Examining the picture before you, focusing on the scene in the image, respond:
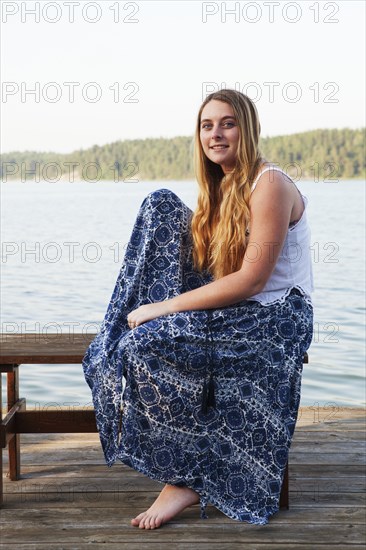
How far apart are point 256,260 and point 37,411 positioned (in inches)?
38.3

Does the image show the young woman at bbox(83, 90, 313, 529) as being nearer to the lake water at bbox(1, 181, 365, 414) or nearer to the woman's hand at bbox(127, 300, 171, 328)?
the woman's hand at bbox(127, 300, 171, 328)

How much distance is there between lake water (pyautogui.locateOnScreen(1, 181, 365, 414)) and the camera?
652cm

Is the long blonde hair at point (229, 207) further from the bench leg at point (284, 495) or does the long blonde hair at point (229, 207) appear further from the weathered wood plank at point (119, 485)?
the weathered wood plank at point (119, 485)

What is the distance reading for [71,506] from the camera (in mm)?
3012

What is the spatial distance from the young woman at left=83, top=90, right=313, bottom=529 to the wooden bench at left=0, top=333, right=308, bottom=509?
12 centimetres

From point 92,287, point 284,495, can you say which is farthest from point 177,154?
point 284,495

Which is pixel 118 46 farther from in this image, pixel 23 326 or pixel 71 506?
pixel 71 506

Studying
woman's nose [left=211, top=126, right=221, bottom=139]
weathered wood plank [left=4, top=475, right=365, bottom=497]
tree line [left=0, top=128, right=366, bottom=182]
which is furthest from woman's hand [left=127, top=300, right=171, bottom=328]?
tree line [left=0, top=128, right=366, bottom=182]

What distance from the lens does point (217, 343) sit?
9.21 ft

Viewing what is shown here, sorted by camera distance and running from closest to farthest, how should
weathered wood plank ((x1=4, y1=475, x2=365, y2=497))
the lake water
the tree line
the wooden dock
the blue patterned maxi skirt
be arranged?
the wooden dock
the blue patterned maxi skirt
weathered wood plank ((x1=4, y1=475, x2=365, y2=497))
the lake water
the tree line

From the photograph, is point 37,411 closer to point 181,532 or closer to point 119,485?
point 119,485

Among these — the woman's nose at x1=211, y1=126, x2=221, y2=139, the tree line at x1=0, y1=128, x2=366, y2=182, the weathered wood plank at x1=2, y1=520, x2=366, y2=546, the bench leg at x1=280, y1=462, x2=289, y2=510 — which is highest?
the tree line at x1=0, y1=128, x2=366, y2=182

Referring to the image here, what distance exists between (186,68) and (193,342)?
23.4 metres

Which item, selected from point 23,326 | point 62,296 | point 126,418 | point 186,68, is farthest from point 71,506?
point 186,68
